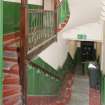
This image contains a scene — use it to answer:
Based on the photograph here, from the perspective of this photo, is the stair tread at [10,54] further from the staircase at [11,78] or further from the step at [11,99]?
the step at [11,99]

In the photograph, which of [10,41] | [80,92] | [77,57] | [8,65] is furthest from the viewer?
[77,57]

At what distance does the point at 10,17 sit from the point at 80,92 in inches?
293

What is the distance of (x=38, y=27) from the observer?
736 cm

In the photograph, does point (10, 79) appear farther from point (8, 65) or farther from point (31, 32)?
point (31, 32)

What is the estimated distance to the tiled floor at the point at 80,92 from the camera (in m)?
11.1

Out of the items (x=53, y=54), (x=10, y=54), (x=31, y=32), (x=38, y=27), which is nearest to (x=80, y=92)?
(x=53, y=54)

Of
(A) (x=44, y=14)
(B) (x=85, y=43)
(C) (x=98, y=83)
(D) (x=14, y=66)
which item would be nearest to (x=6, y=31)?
(D) (x=14, y=66)

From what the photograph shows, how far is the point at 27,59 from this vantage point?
5.38 metres

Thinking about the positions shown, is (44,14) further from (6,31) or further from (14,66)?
(14,66)

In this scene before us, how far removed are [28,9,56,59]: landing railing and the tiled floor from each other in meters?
2.69

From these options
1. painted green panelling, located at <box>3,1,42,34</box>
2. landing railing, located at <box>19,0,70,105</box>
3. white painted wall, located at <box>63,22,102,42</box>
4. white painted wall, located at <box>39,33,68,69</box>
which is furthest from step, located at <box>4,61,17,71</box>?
white painted wall, located at <box>63,22,102,42</box>

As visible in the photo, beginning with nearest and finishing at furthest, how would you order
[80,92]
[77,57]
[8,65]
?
[8,65] → [80,92] → [77,57]

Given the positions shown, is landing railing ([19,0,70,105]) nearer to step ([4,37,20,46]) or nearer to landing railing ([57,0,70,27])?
step ([4,37,20,46])

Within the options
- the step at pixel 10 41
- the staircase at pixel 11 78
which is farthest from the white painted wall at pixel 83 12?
the staircase at pixel 11 78
